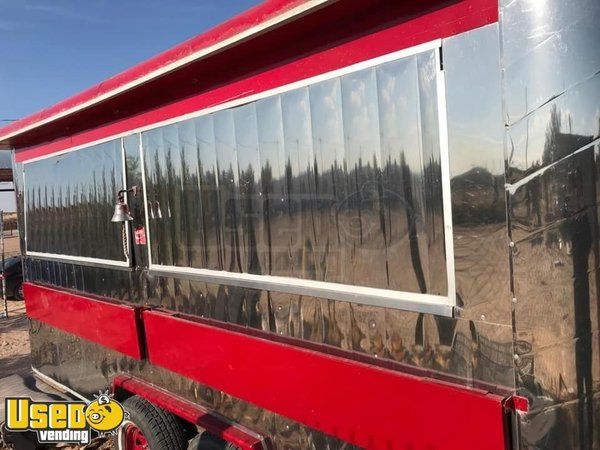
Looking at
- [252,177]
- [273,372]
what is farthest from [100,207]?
[273,372]

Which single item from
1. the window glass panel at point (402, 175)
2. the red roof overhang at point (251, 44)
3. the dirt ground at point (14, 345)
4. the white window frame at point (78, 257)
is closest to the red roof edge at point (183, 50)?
the red roof overhang at point (251, 44)

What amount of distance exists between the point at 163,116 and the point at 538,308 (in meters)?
2.32

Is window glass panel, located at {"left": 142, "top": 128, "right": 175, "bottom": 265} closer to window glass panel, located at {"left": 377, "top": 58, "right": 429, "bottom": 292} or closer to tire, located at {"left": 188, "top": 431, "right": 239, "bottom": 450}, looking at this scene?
→ tire, located at {"left": 188, "top": 431, "right": 239, "bottom": 450}

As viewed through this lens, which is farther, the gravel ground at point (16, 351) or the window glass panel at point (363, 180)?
the gravel ground at point (16, 351)

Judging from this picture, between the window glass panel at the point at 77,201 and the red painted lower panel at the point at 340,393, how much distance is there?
3.67ft

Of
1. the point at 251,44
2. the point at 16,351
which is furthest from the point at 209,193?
the point at 16,351

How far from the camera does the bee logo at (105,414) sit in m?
3.58

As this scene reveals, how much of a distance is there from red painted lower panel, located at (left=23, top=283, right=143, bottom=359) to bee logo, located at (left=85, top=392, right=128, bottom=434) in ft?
1.08

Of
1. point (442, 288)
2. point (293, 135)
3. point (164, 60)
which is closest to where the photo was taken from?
point (442, 288)

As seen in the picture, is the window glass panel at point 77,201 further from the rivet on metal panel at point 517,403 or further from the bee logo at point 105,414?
the rivet on metal panel at point 517,403

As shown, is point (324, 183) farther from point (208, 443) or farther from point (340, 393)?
point (208, 443)

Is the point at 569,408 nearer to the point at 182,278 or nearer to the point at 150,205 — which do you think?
the point at 182,278

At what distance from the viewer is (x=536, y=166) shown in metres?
1.60
